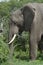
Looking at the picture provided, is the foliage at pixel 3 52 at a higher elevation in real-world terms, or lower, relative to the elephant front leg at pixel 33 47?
higher

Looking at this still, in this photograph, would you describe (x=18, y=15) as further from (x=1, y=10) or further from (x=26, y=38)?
(x=1, y=10)

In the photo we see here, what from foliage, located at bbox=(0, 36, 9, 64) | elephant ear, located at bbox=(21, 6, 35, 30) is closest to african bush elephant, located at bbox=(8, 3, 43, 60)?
elephant ear, located at bbox=(21, 6, 35, 30)

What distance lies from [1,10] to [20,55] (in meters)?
8.60

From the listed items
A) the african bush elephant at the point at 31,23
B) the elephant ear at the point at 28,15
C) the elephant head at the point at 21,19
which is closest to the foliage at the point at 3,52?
the african bush elephant at the point at 31,23

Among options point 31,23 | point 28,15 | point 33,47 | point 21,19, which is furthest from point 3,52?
point 28,15

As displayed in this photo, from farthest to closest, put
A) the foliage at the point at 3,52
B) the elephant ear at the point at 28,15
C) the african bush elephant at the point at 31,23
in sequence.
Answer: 1. the elephant ear at the point at 28,15
2. the african bush elephant at the point at 31,23
3. the foliage at the point at 3,52

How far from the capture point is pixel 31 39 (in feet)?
35.3

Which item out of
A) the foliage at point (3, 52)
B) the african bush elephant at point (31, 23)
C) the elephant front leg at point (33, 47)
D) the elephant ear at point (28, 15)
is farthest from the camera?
the elephant ear at point (28, 15)

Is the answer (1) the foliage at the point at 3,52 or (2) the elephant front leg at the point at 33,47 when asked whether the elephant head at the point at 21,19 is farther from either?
(1) the foliage at the point at 3,52

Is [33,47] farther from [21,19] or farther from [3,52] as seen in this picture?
[3,52]

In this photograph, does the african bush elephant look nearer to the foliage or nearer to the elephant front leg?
the elephant front leg

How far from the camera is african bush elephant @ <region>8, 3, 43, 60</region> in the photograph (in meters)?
10.7

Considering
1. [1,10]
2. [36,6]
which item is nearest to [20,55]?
[36,6]

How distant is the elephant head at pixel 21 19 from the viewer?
426 inches
